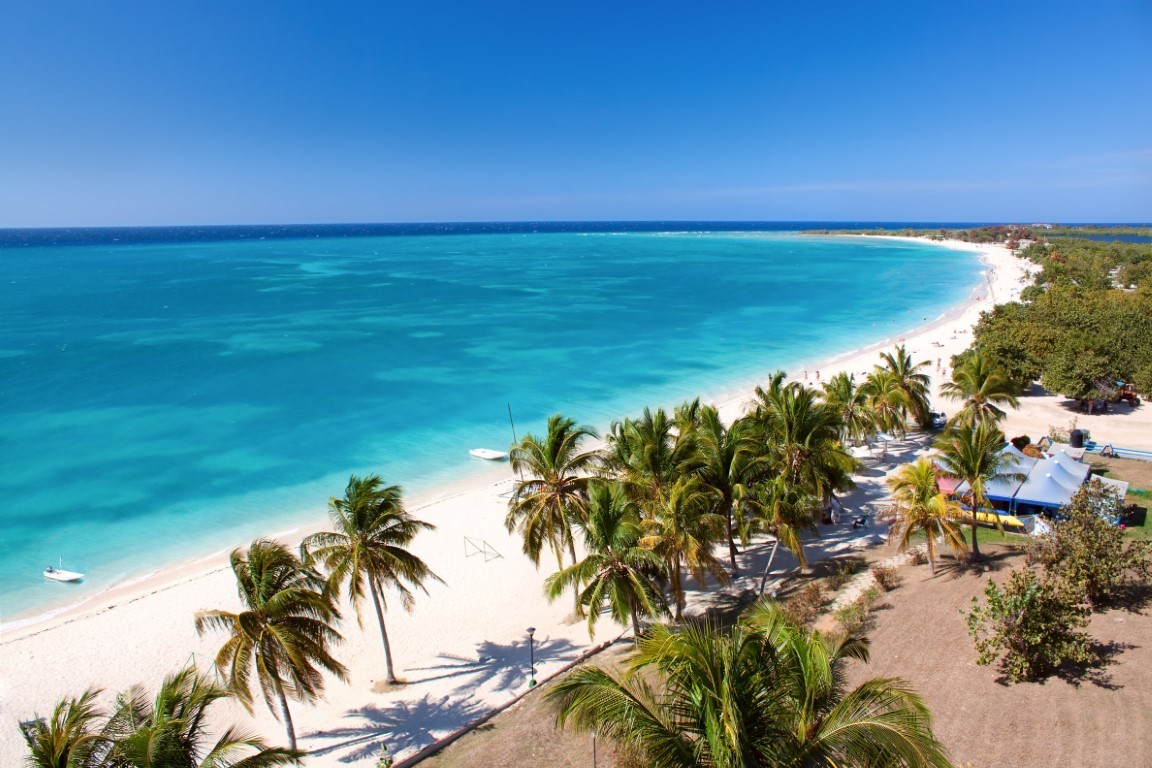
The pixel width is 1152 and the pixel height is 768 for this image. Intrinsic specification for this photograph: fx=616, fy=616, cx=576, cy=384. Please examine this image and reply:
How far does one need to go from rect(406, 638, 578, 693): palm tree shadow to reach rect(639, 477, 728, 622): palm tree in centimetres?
421

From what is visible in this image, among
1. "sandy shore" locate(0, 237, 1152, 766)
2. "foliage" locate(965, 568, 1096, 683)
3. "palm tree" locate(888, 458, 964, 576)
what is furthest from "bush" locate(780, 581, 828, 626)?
"foliage" locate(965, 568, 1096, 683)

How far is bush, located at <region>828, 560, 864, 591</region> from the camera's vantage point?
61.4 ft

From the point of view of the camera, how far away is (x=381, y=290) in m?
106

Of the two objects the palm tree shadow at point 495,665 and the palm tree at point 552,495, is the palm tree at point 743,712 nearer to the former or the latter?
the palm tree shadow at point 495,665

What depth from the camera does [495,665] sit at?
1756 cm

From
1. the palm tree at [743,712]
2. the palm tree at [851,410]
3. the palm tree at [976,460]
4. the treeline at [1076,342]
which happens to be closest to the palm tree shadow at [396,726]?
the palm tree at [743,712]

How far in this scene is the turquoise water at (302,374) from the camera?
2900cm

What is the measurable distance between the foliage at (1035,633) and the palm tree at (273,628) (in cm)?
1415

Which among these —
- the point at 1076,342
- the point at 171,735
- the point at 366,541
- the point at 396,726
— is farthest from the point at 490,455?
the point at 1076,342

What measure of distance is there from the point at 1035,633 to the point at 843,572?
6429 mm

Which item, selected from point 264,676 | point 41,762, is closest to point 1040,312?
point 264,676

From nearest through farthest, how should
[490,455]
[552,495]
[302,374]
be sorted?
[552,495]
[490,455]
[302,374]

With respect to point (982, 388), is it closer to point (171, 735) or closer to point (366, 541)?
point (366, 541)

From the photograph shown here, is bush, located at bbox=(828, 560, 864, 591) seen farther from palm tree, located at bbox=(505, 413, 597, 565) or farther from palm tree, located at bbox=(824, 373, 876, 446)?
palm tree, located at bbox=(824, 373, 876, 446)
